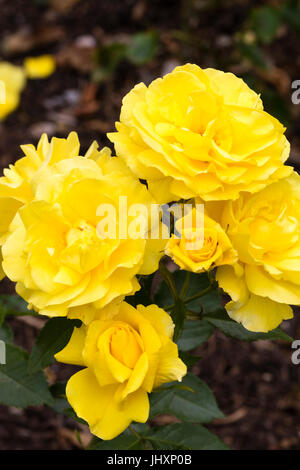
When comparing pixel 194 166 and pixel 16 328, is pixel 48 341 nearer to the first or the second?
pixel 194 166

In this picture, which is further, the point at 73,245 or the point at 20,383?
the point at 20,383

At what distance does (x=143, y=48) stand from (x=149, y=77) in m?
0.38

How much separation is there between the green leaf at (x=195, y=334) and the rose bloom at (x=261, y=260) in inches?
18.3

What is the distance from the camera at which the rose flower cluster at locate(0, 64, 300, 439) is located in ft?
2.98

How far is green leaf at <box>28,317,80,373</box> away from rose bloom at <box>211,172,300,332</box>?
0.29 m

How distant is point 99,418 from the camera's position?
97 centimetres

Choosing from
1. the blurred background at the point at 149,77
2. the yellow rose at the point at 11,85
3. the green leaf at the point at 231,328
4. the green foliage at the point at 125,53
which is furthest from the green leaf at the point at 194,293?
the yellow rose at the point at 11,85

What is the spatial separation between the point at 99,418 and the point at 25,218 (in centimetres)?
33

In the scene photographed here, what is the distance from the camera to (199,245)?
0.91m

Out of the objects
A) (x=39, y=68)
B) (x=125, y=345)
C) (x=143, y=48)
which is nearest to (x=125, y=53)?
(x=143, y=48)

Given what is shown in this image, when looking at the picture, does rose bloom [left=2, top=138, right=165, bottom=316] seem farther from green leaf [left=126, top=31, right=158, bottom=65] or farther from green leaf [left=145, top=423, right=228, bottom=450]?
green leaf [left=126, top=31, right=158, bottom=65]

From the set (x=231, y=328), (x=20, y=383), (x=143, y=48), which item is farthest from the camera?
(x=143, y=48)

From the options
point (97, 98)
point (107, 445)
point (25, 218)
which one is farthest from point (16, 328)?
point (25, 218)

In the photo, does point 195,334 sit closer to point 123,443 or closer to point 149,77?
point 123,443
